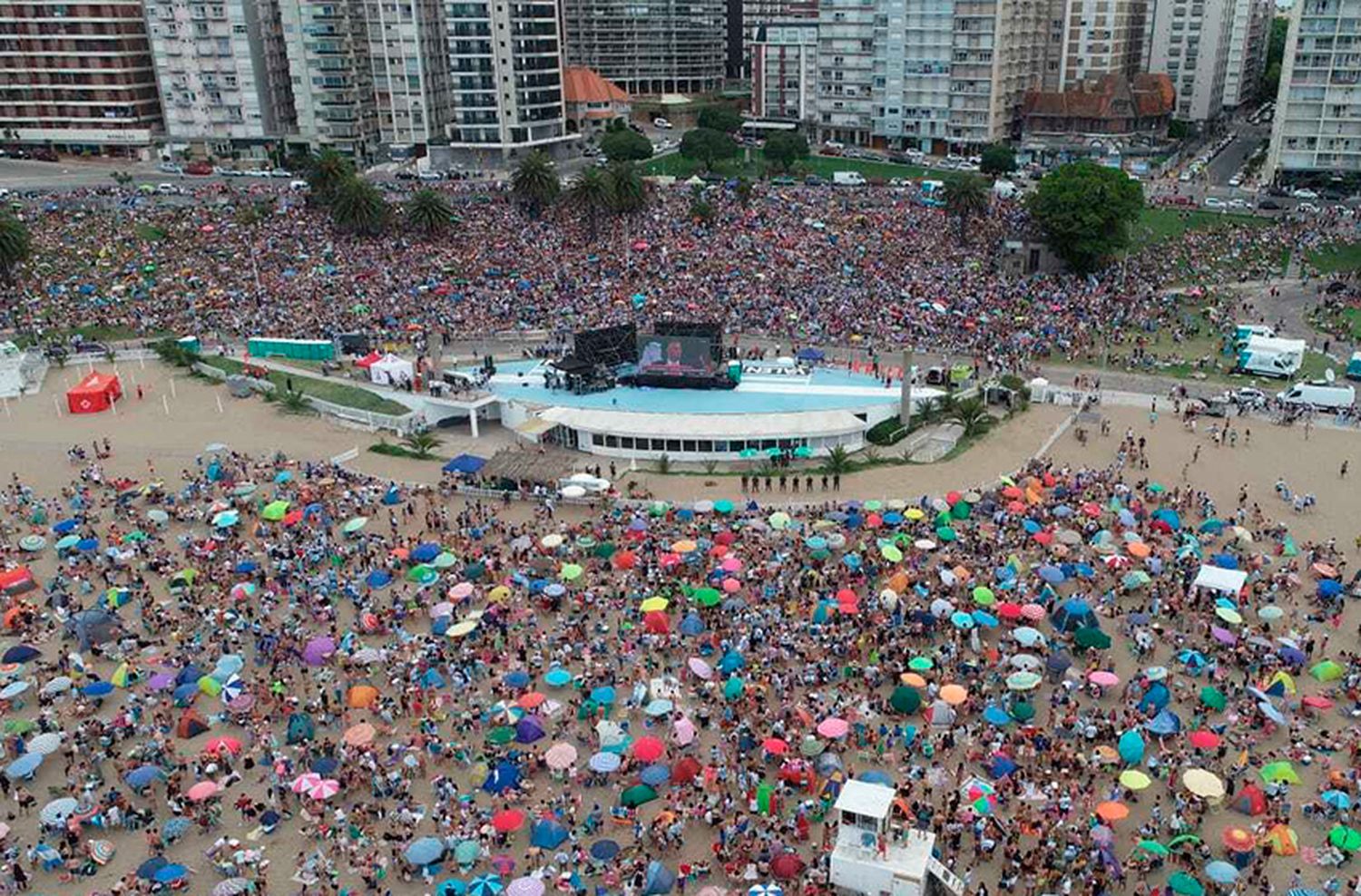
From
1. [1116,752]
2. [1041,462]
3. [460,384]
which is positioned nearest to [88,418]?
[460,384]

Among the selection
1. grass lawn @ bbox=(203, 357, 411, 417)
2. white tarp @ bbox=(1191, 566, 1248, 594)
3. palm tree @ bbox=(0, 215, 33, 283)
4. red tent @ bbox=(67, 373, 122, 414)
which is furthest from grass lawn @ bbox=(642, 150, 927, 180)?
white tarp @ bbox=(1191, 566, 1248, 594)

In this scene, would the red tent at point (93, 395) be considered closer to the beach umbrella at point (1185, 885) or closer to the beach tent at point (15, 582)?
Answer: the beach tent at point (15, 582)

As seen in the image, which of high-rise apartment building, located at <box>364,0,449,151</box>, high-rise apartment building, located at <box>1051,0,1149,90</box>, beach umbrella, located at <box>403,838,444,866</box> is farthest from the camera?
high-rise apartment building, located at <box>1051,0,1149,90</box>

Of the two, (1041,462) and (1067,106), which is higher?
(1067,106)

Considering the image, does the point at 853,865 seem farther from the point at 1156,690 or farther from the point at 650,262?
the point at 650,262

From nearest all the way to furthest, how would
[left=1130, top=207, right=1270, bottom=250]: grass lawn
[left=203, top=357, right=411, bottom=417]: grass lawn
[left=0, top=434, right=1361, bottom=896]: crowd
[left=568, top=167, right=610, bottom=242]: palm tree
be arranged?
1. [left=0, top=434, right=1361, bottom=896]: crowd
2. [left=203, top=357, right=411, bottom=417]: grass lawn
3. [left=568, top=167, right=610, bottom=242]: palm tree
4. [left=1130, top=207, right=1270, bottom=250]: grass lawn

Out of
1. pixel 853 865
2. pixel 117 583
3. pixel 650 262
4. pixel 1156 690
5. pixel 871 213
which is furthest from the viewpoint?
pixel 871 213

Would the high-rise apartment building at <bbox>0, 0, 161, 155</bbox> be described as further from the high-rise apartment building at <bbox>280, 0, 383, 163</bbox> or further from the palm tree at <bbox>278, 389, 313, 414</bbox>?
the palm tree at <bbox>278, 389, 313, 414</bbox>
